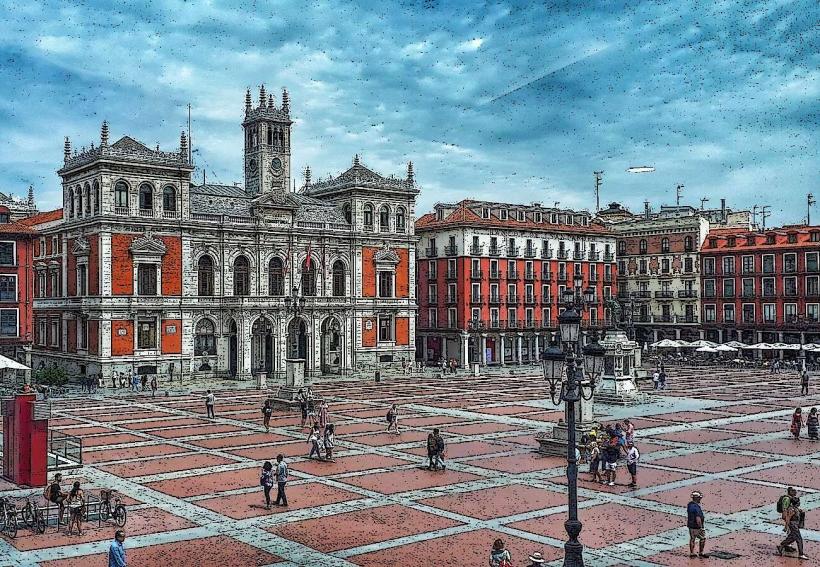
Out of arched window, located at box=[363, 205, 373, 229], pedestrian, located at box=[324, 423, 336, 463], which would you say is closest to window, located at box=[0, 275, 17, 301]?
arched window, located at box=[363, 205, 373, 229]

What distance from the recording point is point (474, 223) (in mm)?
86375

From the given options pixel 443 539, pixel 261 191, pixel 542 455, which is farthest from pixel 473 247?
pixel 443 539

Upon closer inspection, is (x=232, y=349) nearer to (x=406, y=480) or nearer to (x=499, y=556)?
(x=406, y=480)

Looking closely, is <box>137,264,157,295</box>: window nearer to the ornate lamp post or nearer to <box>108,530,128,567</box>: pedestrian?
the ornate lamp post

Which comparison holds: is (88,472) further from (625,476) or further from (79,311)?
(79,311)

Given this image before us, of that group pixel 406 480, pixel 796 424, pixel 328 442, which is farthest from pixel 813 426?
pixel 328 442

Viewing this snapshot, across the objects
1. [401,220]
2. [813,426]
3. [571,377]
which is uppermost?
[401,220]

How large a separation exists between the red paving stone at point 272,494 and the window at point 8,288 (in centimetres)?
5028

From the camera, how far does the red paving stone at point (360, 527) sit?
23.0 metres

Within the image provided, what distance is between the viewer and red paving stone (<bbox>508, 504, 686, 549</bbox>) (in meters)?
23.2

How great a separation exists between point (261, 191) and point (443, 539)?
6154cm

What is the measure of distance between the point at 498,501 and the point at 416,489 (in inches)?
116

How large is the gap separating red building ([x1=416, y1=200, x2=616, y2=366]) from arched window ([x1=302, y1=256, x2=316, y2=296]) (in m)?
16.8

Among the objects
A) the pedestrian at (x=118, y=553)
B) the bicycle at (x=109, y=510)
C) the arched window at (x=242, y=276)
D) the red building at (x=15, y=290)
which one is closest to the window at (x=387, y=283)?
the arched window at (x=242, y=276)
